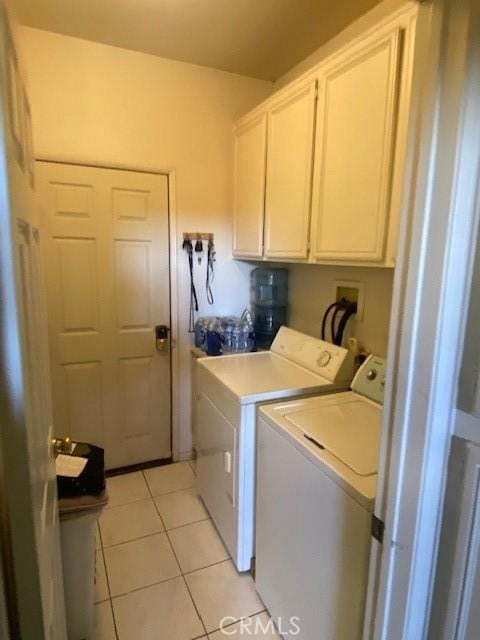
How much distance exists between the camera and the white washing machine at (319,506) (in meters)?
1.06

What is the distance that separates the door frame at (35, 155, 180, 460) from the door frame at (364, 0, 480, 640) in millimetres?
1983

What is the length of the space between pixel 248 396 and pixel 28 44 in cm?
223

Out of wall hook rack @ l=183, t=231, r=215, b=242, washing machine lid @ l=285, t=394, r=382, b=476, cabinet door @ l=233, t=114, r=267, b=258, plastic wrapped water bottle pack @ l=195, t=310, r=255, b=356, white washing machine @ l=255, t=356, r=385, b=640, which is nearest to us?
white washing machine @ l=255, t=356, r=385, b=640

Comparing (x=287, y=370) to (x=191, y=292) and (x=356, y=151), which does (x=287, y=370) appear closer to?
(x=191, y=292)

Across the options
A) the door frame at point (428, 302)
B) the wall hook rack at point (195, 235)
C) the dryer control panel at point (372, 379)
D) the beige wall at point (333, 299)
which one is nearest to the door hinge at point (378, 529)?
the door frame at point (428, 302)

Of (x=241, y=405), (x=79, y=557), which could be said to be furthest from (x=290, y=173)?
(x=79, y=557)

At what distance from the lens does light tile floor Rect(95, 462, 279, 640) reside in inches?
60.7

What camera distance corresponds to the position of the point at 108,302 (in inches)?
95.6

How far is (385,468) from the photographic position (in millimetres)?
808

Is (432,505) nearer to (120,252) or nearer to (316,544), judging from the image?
(316,544)

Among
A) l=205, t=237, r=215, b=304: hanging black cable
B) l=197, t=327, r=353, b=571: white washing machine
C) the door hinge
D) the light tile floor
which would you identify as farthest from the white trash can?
l=205, t=237, r=215, b=304: hanging black cable

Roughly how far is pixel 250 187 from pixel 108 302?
3.87ft

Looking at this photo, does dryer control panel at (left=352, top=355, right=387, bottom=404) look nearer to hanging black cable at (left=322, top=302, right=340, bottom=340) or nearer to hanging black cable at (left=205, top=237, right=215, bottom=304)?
hanging black cable at (left=322, top=302, right=340, bottom=340)

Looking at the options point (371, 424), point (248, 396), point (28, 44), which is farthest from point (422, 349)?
point (28, 44)
